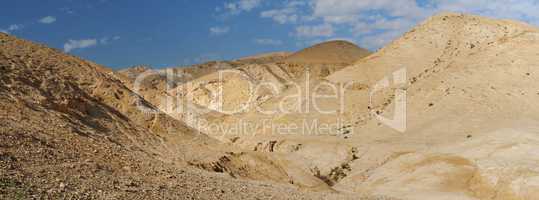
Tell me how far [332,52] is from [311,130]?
4160cm

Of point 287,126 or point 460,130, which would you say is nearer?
point 460,130

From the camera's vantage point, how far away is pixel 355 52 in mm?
66438

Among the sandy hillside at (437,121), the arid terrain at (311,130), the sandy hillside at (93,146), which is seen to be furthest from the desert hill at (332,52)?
the sandy hillside at (93,146)

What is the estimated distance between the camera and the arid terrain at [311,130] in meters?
8.21

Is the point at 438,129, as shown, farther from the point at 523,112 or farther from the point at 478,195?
the point at 478,195

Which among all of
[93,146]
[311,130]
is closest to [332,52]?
[311,130]

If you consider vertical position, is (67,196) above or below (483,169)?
above

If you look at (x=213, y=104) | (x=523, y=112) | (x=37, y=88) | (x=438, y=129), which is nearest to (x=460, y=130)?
(x=438, y=129)

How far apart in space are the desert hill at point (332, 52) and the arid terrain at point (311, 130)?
2496 centimetres

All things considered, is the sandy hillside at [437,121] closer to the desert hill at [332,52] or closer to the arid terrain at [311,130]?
the arid terrain at [311,130]

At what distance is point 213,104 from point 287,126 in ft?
50.2

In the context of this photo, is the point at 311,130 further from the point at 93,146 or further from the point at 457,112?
the point at 93,146

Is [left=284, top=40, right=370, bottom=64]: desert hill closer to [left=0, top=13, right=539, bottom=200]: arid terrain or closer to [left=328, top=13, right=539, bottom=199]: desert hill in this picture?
[left=0, top=13, right=539, bottom=200]: arid terrain

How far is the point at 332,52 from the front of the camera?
2537 inches
